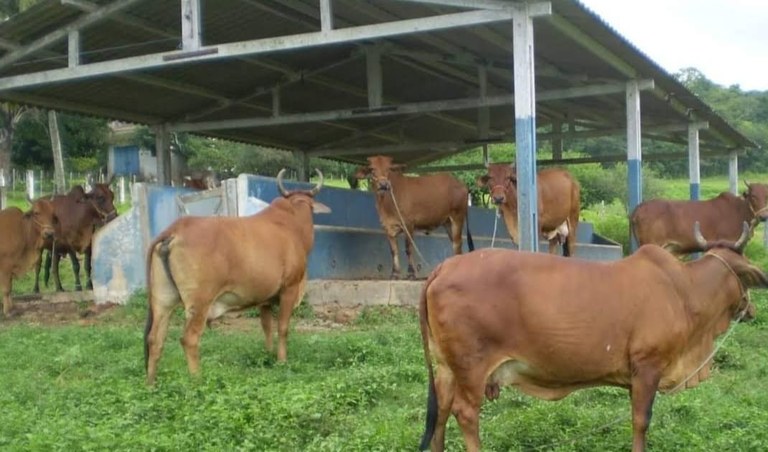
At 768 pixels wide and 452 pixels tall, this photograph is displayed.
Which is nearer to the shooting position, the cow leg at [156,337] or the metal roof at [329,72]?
the cow leg at [156,337]

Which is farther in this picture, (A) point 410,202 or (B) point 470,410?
(A) point 410,202

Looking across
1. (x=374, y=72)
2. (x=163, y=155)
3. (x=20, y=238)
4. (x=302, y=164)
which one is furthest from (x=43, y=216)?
(x=302, y=164)

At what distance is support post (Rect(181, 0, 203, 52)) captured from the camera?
11586mm

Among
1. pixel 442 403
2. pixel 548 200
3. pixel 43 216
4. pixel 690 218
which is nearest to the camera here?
pixel 442 403

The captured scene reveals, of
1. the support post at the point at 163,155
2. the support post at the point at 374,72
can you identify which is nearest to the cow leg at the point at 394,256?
the support post at the point at 374,72

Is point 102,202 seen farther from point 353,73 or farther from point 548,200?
point 548,200

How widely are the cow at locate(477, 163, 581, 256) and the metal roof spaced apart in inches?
52.9

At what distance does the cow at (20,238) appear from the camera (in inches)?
546

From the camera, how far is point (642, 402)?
5559mm

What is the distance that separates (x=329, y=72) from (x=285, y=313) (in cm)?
849

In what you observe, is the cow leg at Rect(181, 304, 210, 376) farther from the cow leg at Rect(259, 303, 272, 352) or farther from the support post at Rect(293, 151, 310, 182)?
the support post at Rect(293, 151, 310, 182)

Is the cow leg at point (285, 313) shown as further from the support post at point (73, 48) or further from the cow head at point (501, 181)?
the support post at point (73, 48)

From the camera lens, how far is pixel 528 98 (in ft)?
33.1

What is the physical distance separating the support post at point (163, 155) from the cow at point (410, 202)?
5.74 m
